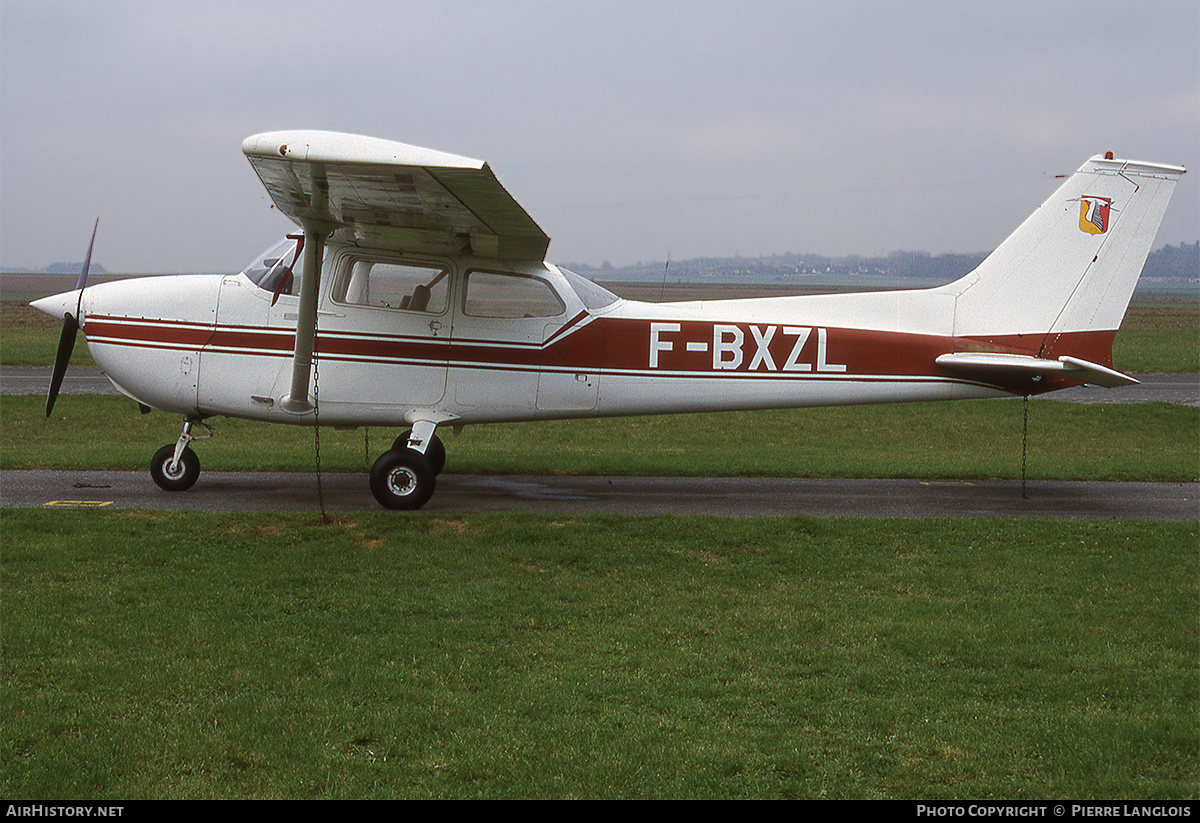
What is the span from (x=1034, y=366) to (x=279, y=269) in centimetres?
866

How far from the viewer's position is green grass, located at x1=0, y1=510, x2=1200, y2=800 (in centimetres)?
489

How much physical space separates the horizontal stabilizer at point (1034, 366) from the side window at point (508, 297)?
4669 mm

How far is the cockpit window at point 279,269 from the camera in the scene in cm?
1142

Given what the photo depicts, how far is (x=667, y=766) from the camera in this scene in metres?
4.96

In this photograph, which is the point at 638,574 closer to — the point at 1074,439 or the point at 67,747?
the point at 67,747

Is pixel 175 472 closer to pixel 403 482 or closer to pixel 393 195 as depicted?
pixel 403 482

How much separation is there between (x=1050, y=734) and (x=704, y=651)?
7.14ft

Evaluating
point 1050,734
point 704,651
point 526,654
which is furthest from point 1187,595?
point 526,654

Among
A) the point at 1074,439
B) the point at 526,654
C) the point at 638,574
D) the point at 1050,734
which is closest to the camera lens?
the point at 1050,734

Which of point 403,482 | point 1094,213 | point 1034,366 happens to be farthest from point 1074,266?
point 403,482

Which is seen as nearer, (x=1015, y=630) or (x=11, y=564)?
(x=1015, y=630)

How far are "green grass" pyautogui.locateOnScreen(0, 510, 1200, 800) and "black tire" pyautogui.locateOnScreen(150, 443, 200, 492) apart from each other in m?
1.80

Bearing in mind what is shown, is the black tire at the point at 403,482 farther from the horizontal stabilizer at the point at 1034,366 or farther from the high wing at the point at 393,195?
the horizontal stabilizer at the point at 1034,366
